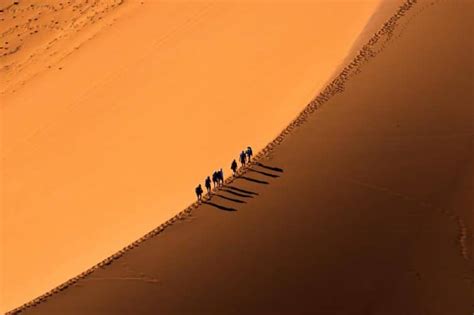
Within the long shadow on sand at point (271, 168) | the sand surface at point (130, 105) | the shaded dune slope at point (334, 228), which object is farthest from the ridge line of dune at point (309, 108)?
the sand surface at point (130, 105)

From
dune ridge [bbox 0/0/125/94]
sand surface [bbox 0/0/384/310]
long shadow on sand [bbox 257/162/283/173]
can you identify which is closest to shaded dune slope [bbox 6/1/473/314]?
long shadow on sand [bbox 257/162/283/173]

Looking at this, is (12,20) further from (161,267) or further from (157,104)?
(161,267)

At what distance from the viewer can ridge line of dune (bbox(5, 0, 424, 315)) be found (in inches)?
445

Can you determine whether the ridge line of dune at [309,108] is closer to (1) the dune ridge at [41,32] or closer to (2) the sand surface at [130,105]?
(2) the sand surface at [130,105]

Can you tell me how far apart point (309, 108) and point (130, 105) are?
7.31 m

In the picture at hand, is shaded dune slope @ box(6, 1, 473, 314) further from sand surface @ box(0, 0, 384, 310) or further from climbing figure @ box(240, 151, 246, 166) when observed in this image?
sand surface @ box(0, 0, 384, 310)

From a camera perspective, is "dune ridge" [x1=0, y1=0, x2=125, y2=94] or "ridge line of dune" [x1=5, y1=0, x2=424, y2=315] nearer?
"ridge line of dune" [x1=5, y1=0, x2=424, y2=315]

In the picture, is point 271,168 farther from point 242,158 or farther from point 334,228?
point 334,228

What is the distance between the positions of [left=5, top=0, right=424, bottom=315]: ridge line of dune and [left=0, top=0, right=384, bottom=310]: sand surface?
1.87 feet

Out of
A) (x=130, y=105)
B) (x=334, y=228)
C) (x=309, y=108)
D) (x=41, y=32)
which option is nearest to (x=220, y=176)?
(x=309, y=108)

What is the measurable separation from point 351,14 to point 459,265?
11084 millimetres

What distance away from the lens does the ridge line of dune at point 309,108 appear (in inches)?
445

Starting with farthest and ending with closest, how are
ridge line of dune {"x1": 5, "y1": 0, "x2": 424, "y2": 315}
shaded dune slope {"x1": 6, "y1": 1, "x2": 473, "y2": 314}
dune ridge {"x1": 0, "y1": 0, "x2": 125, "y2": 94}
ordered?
dune ridge {"x1": 0, "y1": 0, "x2": 125, "y2": 94} → ridge line of dune {"x1": 5, "y1": 0, "x2": 424, "y2": 315} → shaded dune slope {"x1": 6, "y1": 1, "x2": 473, "y2": 314}

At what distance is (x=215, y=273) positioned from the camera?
35.8ft
